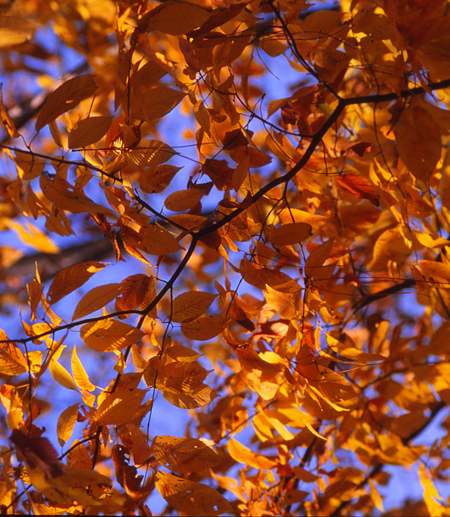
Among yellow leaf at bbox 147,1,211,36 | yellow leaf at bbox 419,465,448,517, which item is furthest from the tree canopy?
yellow leaf at bbox 419,465,448,517

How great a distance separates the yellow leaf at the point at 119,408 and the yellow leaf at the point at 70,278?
0.13 meters

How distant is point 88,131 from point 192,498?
0.44 metres

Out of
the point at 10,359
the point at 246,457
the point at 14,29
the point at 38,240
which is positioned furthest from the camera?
the point at 38,240

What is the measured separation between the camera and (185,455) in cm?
48

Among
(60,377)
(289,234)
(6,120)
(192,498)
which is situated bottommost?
(192,498)

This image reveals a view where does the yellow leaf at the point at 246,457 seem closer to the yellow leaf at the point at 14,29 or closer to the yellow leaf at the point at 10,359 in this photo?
the yellow leaf at the point at 10,359

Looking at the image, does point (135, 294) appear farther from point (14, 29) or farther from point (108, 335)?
point (14, 29)

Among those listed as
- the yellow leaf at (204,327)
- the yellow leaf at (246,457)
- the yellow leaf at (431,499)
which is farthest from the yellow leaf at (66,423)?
the yellow leaf at (431,499)

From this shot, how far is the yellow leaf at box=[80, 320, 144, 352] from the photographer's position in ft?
1.47

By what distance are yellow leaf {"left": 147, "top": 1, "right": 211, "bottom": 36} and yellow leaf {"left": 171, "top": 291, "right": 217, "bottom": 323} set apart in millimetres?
289

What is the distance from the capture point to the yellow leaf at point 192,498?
46 cm

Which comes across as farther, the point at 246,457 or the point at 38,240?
the point at 38,240

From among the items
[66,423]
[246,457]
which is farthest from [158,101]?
[246,457]

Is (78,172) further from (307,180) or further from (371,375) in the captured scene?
(371,375)
